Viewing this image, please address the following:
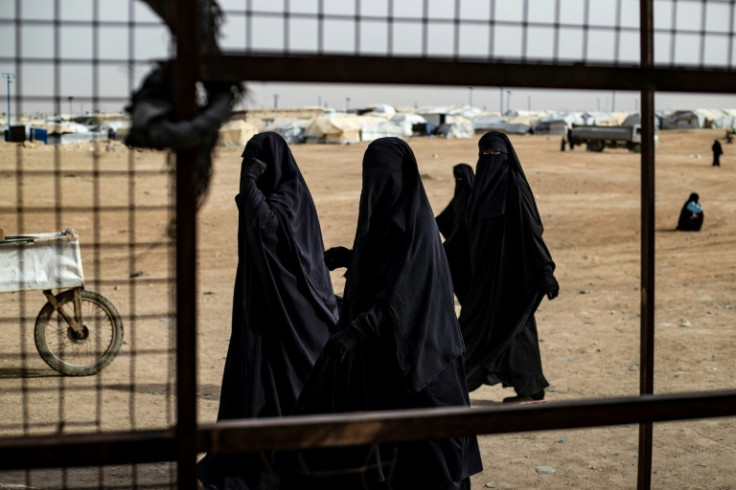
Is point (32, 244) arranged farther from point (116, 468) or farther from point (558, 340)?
point (558, 340)

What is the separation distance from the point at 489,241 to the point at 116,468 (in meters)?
3.06

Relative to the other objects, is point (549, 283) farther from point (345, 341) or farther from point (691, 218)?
point (691, 218)

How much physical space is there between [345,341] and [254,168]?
1734 millimetres

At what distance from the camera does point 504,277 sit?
7.07 m

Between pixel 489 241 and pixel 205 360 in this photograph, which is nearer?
pixel 489 241

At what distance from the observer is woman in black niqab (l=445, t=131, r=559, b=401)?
→ 6883mm

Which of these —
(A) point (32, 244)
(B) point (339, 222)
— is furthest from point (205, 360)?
(B) point (339, 222)

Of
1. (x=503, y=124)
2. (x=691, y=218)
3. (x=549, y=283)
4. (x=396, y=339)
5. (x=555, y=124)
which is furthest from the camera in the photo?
(x=503, y=124)

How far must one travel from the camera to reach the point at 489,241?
7.23 meters

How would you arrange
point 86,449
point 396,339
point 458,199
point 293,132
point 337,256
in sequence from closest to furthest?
point 86,449 → point 396,339 → point 337,256 → point 458,199 → point 293,132

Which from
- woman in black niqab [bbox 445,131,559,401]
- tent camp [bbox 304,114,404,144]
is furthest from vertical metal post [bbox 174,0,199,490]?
tent camp [bbox 304,114,404,144]

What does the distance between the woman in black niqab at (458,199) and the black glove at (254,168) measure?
2.88 m

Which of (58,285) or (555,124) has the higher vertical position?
(555,124)

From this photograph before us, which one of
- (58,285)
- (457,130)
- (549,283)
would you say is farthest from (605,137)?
(58,285)
